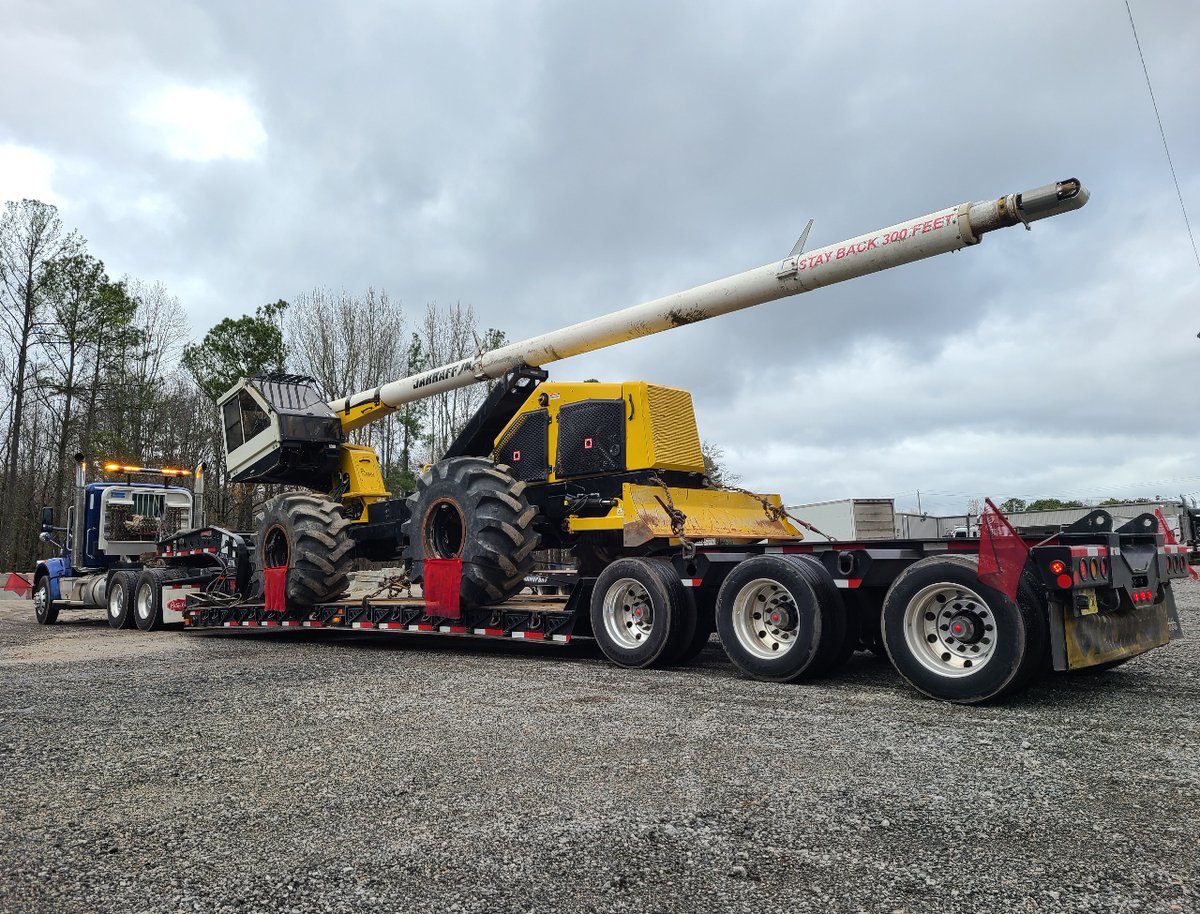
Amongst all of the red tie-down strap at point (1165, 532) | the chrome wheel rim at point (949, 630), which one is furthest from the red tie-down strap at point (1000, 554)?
the red tie-down strap at point (1165, 532)

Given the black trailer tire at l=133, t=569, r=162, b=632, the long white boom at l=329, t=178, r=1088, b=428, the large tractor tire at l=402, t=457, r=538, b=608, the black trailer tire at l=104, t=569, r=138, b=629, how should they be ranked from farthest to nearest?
the black trailer tire at l=104, t=569, r=138, b=629 < the black trailer tire at l=133, t=569, r=162, b=632 < the large tractor tire at l=402, t=457, r=538, b=608 < the long white boom at l=329, t=178, r=1088, b=428

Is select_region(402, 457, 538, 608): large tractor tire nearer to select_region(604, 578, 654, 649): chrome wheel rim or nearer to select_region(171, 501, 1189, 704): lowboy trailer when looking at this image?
select_region(171, 501, 1189, 704): lowboy trailer

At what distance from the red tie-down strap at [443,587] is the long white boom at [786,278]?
2.58 m

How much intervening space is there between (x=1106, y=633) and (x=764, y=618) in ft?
8.30

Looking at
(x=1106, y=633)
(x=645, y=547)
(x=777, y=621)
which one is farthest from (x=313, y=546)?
(x=1106, y=633)

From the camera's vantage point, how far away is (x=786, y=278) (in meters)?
7.88

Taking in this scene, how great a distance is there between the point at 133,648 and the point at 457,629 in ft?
15.5

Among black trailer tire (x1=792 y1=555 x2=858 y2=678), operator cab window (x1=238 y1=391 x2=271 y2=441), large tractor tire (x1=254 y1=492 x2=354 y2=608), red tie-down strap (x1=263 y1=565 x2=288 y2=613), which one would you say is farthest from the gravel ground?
operator cab window (x1=238 y1=391 x2=271 y2=441)

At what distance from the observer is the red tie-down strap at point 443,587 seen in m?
9.55

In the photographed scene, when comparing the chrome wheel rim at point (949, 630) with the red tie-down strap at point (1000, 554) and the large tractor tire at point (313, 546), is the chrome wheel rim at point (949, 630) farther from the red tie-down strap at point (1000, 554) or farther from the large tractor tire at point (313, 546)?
the large tractor tire at point (313, 546)

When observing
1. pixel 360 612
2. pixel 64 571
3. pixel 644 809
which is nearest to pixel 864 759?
pixel 644 809

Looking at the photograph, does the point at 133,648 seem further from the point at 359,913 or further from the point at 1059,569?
the point at 1059,569

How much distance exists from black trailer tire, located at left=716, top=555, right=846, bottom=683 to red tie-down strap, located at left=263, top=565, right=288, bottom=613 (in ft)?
22.5

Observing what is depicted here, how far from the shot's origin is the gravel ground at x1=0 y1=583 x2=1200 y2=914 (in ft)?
9.62
